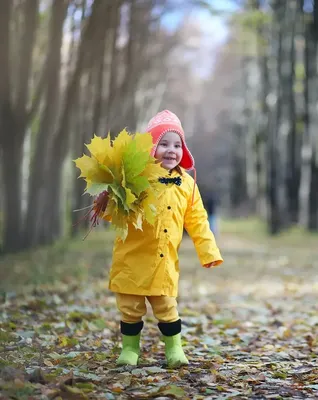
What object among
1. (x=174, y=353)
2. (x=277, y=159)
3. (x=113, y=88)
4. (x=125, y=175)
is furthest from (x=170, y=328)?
(x=277, y=159)

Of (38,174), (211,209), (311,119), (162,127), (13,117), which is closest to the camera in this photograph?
(162,127)

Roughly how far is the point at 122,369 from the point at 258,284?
6666mm

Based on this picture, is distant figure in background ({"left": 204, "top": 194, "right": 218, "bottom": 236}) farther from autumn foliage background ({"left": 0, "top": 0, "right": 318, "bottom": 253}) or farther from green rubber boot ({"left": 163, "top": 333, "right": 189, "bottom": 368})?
green rubber boot ({"left": 163, "top": 333, "right": 189, "bottom": 368})

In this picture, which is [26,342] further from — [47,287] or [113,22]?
[113,22]

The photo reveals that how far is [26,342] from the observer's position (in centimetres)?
562

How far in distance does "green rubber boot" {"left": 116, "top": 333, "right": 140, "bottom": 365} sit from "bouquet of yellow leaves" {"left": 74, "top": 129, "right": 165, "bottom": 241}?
864 millimetres

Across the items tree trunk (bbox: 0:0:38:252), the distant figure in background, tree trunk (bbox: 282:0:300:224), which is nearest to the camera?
tree trunk (bbox: 0:0:38:252)

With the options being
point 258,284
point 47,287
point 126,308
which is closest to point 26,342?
point 126,308

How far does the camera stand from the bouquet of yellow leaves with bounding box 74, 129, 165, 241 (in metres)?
4.81

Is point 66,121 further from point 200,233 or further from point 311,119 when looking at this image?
point 200,233

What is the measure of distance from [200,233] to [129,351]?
1023 millimetres

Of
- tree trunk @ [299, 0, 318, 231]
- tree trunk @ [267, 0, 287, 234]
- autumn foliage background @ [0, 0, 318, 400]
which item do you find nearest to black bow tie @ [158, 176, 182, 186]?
autumn foliage background @ [0, 0, 318, 400]

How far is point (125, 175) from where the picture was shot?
485cm

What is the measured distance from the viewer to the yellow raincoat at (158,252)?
16.6 ft
